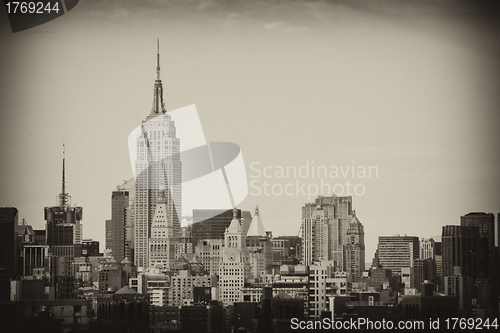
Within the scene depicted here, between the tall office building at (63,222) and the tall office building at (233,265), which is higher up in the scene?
the tall office building at (63,222)

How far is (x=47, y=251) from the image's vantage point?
36.1 feet

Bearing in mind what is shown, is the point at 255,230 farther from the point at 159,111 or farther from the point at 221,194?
the point at 159,111

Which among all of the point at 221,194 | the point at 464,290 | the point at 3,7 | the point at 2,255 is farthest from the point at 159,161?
the point at 464,290

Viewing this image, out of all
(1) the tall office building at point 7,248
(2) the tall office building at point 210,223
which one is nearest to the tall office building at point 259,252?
(2) the tall office building at point 210,223

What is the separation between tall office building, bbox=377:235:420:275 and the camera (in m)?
9.96

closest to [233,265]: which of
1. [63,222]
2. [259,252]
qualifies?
[259,252]

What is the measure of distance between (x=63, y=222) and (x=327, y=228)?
244cm

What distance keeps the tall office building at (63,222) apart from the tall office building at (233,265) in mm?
1415

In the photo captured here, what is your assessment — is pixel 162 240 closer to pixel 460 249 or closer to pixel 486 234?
pixel 460 249

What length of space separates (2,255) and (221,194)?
80.6 inches

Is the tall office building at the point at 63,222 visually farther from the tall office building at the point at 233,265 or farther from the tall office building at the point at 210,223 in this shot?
the tall office building at the point at 233,265

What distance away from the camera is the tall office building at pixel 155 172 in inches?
385

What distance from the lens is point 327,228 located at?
35.0 ft

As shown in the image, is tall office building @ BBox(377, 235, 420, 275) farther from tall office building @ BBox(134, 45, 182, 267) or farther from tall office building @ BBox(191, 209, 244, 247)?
tall office building @ BBox(134, 45, 182, 267)
